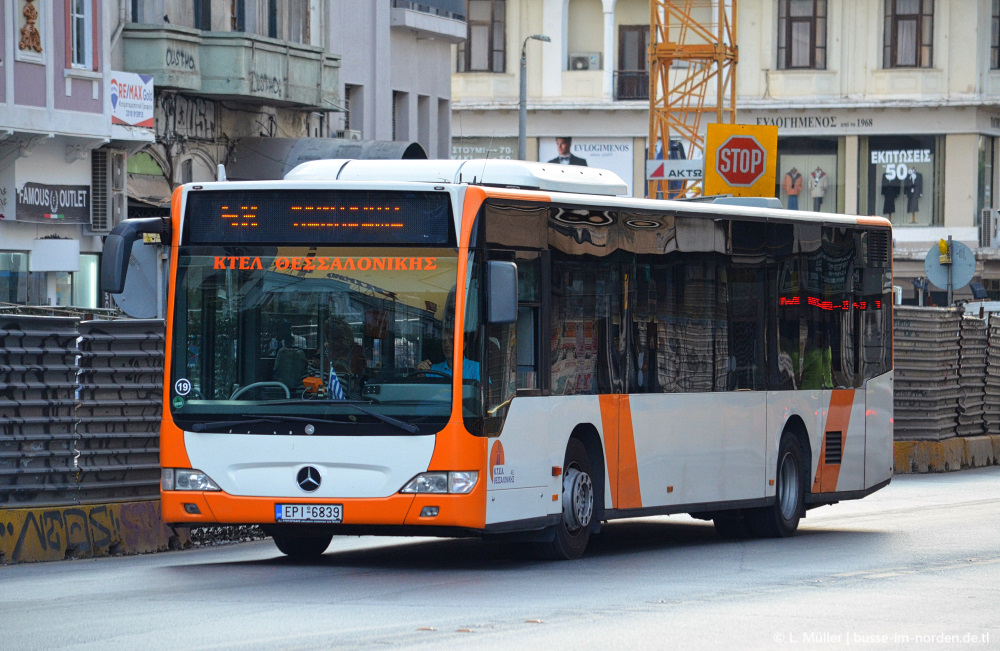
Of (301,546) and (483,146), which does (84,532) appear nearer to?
(301,546)

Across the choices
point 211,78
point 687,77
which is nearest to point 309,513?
point 211,78

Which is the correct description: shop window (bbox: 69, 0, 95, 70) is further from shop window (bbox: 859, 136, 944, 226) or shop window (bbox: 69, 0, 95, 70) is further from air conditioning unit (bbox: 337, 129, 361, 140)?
shop window (bbox: 859, 136, 944, 226)

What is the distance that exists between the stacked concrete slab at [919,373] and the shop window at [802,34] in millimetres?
36968

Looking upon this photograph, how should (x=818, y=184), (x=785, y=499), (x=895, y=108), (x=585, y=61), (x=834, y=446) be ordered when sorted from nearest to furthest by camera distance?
(x=785, y=499), (x=834, y=446), (x=895, y=108), (x=818, y=184), (x=585, y=61)

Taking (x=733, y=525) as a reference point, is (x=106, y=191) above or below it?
above

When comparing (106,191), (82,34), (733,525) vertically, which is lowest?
(733,525)

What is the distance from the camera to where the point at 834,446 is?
19.4 m

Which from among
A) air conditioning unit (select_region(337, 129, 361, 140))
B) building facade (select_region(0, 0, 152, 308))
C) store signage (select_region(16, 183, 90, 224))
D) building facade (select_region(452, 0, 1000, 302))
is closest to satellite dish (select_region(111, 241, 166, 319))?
building facade (select_region(0, 0, 152, 308))

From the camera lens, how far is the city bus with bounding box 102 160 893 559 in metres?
13.5

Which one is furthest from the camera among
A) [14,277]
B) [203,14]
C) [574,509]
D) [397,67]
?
[397,67]

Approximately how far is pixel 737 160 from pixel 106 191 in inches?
423

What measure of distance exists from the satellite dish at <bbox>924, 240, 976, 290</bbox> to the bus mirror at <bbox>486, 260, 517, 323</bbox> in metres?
22.0

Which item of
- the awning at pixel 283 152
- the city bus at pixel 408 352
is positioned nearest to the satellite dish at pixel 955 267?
the awning at pixel 283 152

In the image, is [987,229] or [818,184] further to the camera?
[818,184]
